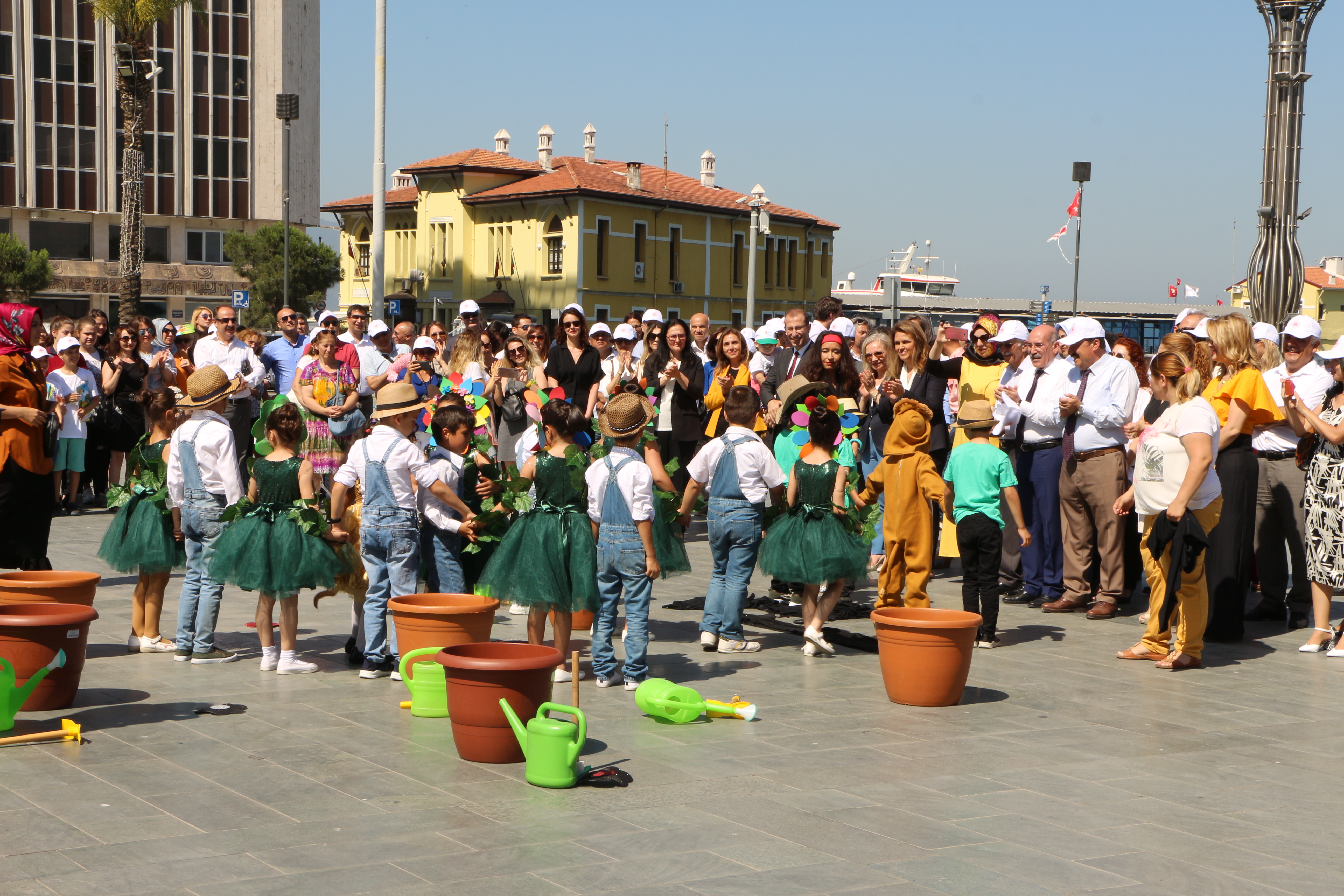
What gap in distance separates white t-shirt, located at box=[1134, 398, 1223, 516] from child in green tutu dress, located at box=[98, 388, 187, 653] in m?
5.90

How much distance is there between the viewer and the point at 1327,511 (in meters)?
9.12

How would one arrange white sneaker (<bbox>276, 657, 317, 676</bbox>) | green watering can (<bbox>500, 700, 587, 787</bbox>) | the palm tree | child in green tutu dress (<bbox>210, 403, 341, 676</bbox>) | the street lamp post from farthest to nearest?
the palm tree < the street lamp post < white sneaker (<bbox>276, 657, 317, 676</bbox>) < child in green tutu dress (<bbox>210, 403, 341, 676</bbox>) < green watering can (<bbox>500, 700, 587, 787</bbox>)

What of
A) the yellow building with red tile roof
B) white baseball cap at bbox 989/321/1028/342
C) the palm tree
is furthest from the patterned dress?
the yellow building with red tile roof

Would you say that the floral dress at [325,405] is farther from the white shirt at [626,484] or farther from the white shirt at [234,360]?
the white shirt at [626,484]

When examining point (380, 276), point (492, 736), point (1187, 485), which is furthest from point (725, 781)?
point (380, 276)

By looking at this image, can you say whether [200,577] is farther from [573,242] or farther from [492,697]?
[573,242]

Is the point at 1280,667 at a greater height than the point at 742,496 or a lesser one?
lesser

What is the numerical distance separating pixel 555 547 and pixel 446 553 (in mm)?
914

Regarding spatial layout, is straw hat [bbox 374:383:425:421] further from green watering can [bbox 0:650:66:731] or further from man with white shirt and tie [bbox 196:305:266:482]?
man with white shirt and tie [bbox 196:305:266:482]

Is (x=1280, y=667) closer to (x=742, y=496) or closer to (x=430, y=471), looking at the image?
(x=742, y=496)

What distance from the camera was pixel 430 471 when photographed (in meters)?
7.64

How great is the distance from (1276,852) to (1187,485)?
353 centimetres

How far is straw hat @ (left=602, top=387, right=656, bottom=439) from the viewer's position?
24.4 feet

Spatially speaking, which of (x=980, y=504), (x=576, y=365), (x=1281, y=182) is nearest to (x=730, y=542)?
(x=980, y=504)
